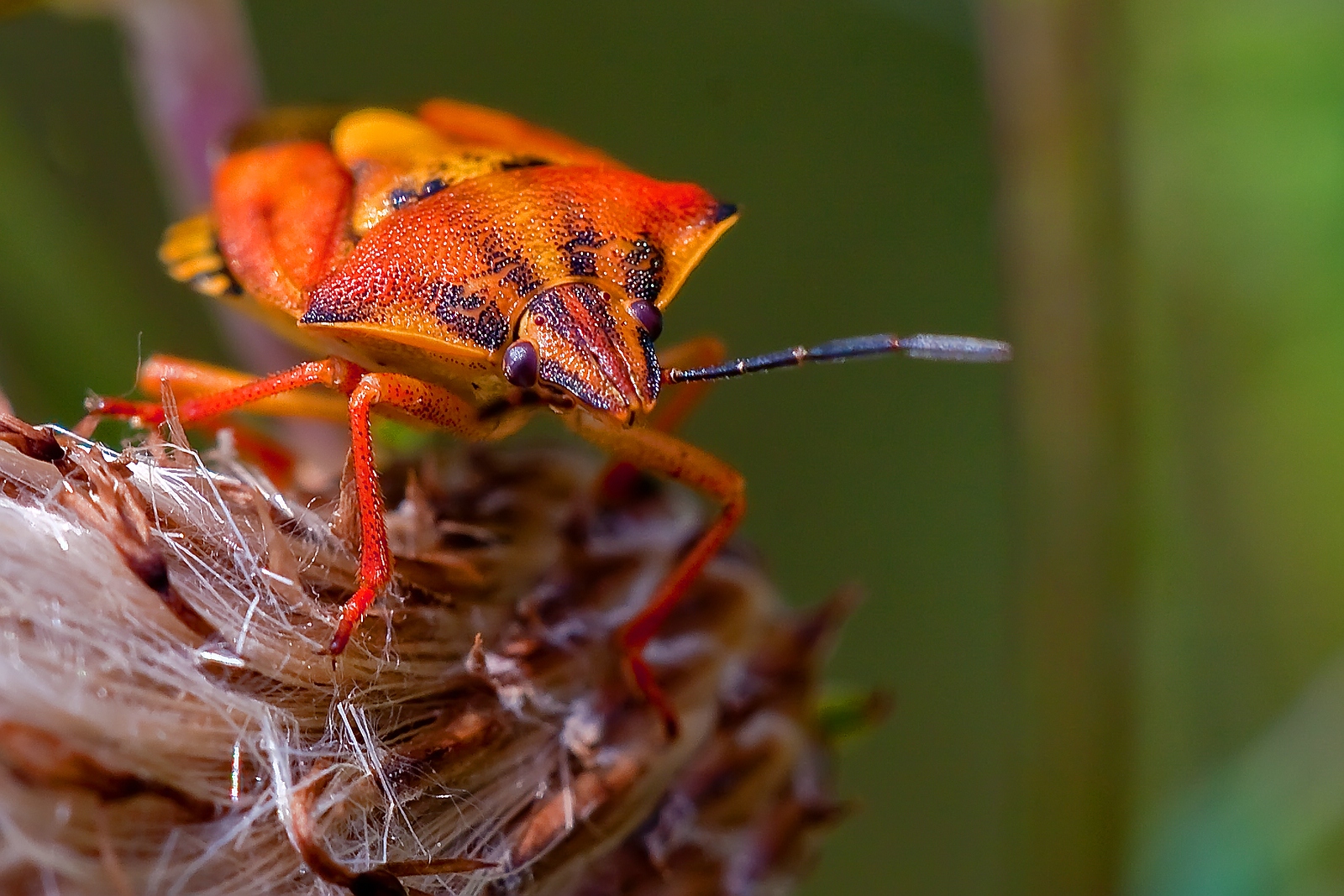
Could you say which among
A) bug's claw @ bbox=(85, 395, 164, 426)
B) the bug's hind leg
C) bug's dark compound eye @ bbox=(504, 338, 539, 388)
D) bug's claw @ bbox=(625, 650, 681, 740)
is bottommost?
bug's claw @ bbox=(625, 650, 681, 740)

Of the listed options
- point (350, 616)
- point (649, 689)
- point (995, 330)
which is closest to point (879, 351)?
point (649, 689)

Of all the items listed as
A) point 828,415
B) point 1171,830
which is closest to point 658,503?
point 1171,830

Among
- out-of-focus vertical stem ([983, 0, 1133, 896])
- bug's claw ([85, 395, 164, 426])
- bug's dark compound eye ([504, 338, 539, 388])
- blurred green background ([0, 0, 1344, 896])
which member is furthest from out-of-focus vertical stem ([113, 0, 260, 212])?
out-of-focus vertical stem ([983, 0, 1133, 896])

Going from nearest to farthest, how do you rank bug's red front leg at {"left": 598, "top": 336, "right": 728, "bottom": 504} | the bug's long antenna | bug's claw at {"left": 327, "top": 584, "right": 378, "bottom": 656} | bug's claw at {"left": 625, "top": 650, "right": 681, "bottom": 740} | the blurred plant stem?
bug's claw at {"left": 327, "top": 584, "right": 378, "bottom": 656} < the bug's long antenna < bug's claw at {"left": 625, "top": 650, "right": 681, "bottom": 740} < bug's red front leg at {"left": 598, "top": 336, "right": 728, "bottom": 504} < the blurred plant stem

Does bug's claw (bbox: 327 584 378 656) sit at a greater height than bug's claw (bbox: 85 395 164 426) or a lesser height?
lesser

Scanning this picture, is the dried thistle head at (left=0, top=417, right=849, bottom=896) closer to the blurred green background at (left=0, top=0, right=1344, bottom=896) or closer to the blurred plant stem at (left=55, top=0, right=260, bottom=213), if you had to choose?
the blurred green background at (left=0, top=0, right=1344, bottom=896)

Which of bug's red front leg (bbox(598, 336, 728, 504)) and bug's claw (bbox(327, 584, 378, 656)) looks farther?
bug's red front leg (bbox(598, 336, 728, 504))

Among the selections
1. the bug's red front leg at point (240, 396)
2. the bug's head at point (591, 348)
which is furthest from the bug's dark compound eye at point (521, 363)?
the bug's red front leg at point (240, 396)

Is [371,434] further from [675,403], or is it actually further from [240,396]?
[675,403]
